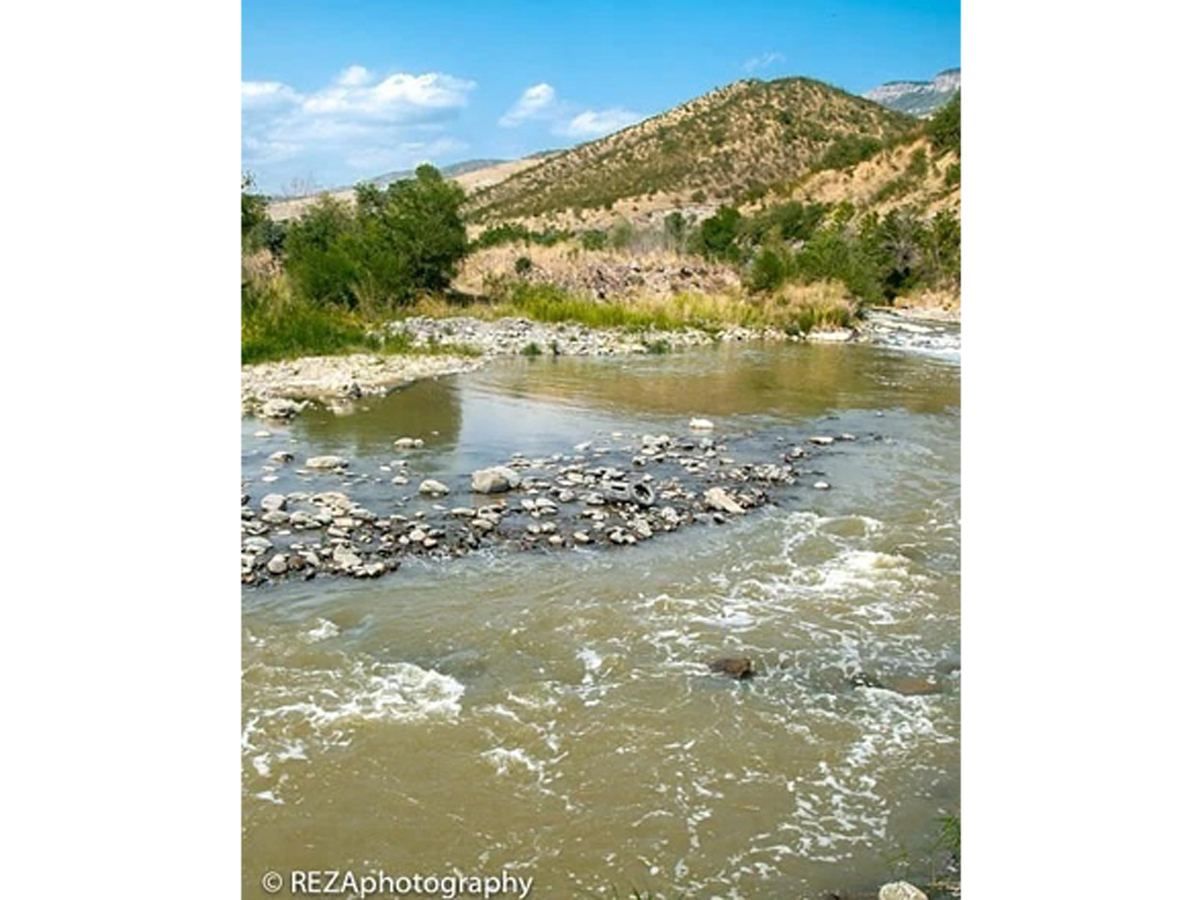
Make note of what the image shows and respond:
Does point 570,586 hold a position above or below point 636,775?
above

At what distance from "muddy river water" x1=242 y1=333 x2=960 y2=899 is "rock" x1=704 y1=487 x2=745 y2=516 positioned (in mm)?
108

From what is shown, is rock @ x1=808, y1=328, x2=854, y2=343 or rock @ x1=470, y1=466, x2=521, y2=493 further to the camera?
rock @ x1=808, y1=328, x2=854, y2=343

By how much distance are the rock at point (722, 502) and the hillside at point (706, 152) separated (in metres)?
1.87

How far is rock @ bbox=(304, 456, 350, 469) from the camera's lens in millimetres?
5922

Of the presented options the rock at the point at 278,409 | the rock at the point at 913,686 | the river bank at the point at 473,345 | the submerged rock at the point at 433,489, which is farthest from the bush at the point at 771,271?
the rock at the point at 913,686

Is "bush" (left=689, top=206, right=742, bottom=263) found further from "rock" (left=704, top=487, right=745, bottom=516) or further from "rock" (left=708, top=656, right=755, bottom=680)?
"rock" (left=708, top=656, right=755, bottom=680)

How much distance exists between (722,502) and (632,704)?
6.53 ft

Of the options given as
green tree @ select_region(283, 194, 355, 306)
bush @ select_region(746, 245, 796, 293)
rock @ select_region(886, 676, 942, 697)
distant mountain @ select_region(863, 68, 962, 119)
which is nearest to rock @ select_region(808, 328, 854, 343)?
bush @ select_region(746, 245, 796, 293)
